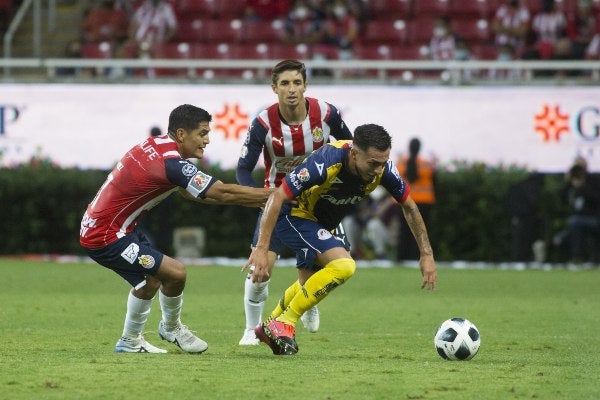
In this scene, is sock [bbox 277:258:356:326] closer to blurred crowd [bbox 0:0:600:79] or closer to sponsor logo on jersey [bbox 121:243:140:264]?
sponsor logo on jersey [bbox 121:243:140:264]

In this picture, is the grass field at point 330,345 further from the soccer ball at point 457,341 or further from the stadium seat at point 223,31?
the stadium seat at point 223,31

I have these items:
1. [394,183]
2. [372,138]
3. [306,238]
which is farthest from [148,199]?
[394,183]

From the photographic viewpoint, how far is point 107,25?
2575 cm

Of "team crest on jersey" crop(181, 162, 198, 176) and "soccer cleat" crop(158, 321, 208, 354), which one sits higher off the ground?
"team crest on jersey" crop(181, 162, 198, 176)

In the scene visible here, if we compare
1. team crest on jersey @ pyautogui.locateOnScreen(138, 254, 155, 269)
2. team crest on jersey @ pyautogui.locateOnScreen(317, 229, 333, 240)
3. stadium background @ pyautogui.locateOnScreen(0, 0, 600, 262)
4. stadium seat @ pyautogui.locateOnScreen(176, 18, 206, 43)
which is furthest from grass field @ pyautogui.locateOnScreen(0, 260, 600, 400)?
stadium seat @ pyautogui.locateOnScreen(176, 18, 206, 43)

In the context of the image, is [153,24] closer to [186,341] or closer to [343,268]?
[186,341]

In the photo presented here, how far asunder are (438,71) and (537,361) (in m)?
15.6

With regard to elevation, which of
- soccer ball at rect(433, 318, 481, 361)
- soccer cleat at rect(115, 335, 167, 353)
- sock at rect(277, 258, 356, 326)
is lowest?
soccer cleat at rect(115, 335, 167, 353)

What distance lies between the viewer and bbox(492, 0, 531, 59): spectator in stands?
24250 millimetres

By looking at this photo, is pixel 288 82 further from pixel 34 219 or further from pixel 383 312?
pixel 34 219

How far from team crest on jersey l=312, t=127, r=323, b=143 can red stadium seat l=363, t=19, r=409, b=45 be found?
14784 mm

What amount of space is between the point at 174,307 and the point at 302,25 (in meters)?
15.8

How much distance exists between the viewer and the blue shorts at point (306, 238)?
981 centimetres

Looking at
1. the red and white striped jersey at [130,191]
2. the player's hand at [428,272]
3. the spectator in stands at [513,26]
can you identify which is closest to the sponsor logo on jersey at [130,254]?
the red and white striped jersey at [130,191]
